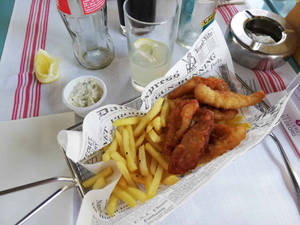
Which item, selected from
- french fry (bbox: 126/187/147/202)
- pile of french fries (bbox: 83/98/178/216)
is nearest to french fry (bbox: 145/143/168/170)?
pile of french fries (bbox: 83/98/178/216)

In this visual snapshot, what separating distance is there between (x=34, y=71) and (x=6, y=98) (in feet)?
0.57

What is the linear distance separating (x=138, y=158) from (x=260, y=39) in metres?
0.80

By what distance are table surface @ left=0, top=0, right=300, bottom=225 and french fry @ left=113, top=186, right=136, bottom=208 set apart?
15cm

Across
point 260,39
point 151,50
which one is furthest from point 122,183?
point 260,39

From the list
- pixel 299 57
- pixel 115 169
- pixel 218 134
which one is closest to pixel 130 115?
pixel 115 169

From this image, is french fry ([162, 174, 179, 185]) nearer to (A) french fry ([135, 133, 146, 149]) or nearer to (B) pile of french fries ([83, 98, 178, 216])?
(B) pile of french fries ([83, 98, 178, 216])

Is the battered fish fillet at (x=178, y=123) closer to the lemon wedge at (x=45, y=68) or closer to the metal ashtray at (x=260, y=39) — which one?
the metal ashtray at (x=260, y=39)

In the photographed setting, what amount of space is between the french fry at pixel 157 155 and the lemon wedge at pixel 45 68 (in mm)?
571

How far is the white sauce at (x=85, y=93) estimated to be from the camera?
84cm

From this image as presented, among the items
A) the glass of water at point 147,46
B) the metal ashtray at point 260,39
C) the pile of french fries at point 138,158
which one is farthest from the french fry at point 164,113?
the metal ashtray at point 260,39

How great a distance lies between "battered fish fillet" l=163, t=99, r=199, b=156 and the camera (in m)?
0.67

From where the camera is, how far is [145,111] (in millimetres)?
797

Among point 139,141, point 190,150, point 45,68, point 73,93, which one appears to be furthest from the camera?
point 45,68

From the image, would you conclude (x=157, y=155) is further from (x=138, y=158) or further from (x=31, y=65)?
(x=31, y=65)
